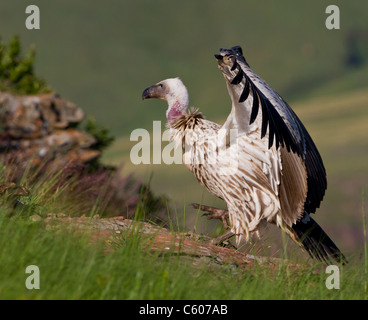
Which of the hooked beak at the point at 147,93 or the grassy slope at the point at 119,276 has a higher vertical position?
the hooked beak at the point at 147,93

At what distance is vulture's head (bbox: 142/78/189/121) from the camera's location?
8414mm

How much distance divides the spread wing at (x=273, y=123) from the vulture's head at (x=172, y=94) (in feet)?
4.40

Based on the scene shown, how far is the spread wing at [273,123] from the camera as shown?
6469 millimetres

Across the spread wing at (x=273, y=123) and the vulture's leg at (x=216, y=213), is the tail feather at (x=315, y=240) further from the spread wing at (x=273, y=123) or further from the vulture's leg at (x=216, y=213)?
the vulture's leg at (x=216, y=213)

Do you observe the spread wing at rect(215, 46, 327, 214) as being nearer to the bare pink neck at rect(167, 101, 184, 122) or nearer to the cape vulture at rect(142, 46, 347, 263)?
the cape vulture at rect(142, 46, 347, 263)

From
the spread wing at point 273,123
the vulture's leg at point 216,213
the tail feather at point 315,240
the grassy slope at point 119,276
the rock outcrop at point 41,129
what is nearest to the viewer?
the grassy slope at point 119,276

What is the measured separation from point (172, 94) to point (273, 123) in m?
2.49

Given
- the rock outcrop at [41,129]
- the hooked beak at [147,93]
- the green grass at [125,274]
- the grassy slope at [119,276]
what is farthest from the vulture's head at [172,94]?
the rock outcrop at [41,129]

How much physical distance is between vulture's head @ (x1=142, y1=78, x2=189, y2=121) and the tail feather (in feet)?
7.55

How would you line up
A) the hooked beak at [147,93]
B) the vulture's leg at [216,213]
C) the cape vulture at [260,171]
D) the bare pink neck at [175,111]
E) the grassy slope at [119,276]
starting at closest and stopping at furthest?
the grassy slope at [119,276] → the cape vulture at [260,171] → the vulture's leg at [216,213] → the bare pink neck at [175,111] → the hooked beak at [147,93]

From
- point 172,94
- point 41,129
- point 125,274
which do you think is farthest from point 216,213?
point 41,129

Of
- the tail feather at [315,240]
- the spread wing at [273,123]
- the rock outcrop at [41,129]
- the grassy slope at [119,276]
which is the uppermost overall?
the rock outcrop at [41,129]

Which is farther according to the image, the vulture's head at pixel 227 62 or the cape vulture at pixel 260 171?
the cape vulture at pixel 260 171

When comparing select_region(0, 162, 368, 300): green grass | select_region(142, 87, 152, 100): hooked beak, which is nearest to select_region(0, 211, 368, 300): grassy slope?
select_region(0, 162, 368, 300): green grass
